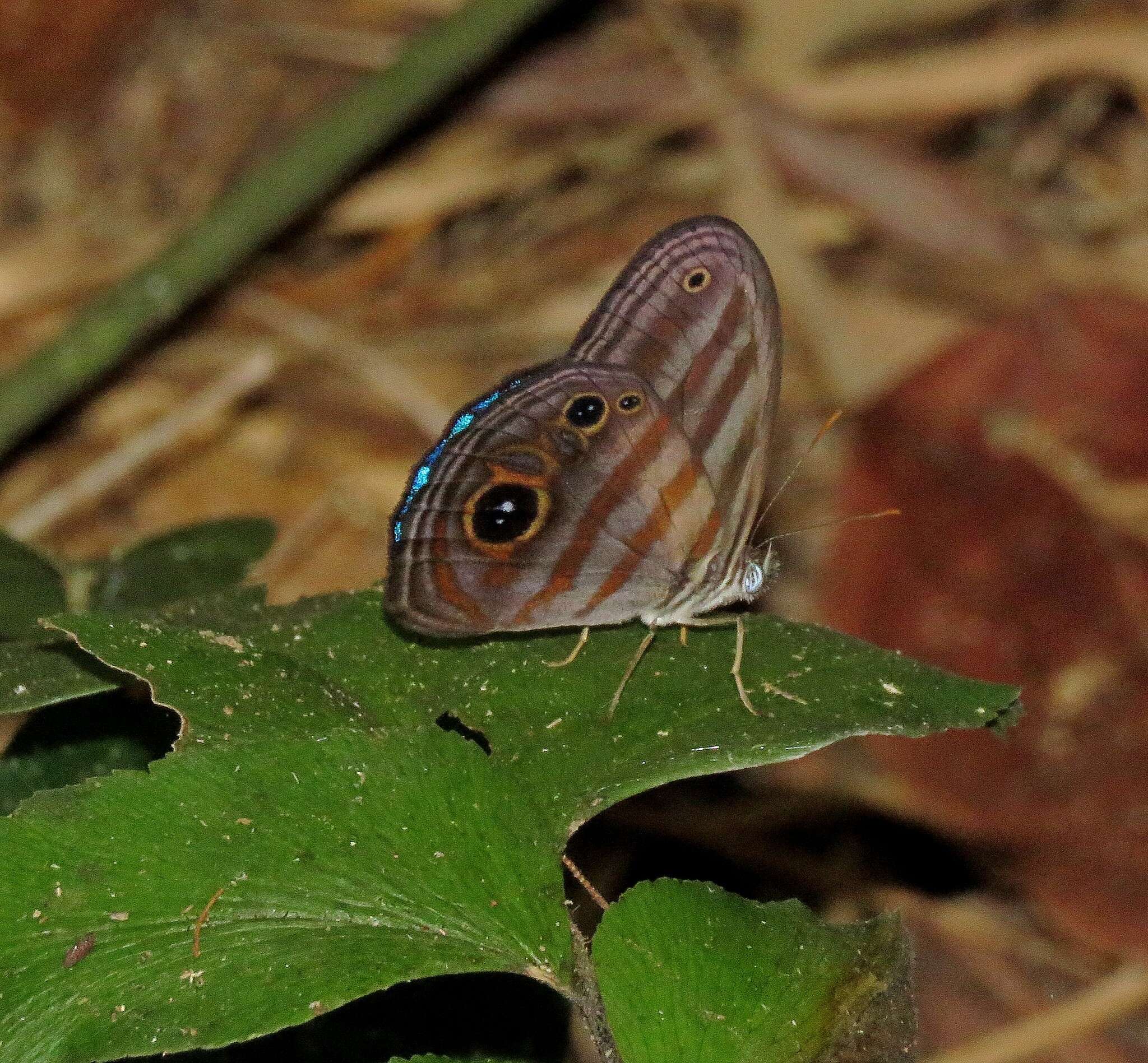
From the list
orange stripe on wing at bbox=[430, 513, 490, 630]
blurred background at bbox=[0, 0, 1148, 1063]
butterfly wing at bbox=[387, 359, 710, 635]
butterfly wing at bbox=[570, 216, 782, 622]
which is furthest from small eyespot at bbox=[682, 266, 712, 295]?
blurred background at bbox=[0, 0, 1148, 1063]

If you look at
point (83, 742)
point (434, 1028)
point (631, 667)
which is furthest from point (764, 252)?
point (434, 1028)

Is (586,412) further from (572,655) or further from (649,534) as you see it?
(572,655)

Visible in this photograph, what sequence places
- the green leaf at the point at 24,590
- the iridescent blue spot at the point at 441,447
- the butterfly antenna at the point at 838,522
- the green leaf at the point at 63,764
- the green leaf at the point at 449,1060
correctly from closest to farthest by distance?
the green leaf at the point at 449,1060 → the green leaf at the point at 63,764 → the green leaf at the point at 24,590 → the iridescent blue spot at the point at 441,447 → the butterfly antenna at the point at 838,522

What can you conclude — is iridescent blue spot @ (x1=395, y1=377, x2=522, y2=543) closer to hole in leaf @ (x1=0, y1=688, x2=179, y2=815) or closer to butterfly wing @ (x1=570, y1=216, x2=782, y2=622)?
butterfly wing @ (x1=570, y1=216, x2=782, y2=622)

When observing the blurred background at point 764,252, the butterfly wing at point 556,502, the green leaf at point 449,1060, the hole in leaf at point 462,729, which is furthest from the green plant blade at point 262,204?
the green leaf at point 449,1060

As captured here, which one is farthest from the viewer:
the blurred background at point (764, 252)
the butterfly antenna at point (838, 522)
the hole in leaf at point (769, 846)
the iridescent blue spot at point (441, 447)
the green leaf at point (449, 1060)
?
the blurred background at point (764, 252)

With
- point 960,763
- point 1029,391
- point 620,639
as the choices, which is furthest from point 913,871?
point 620,639

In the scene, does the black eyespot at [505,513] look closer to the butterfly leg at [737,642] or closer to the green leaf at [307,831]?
the butterfly leg at [737,642]

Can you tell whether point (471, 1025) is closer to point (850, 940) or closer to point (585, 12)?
point (850, 940)
